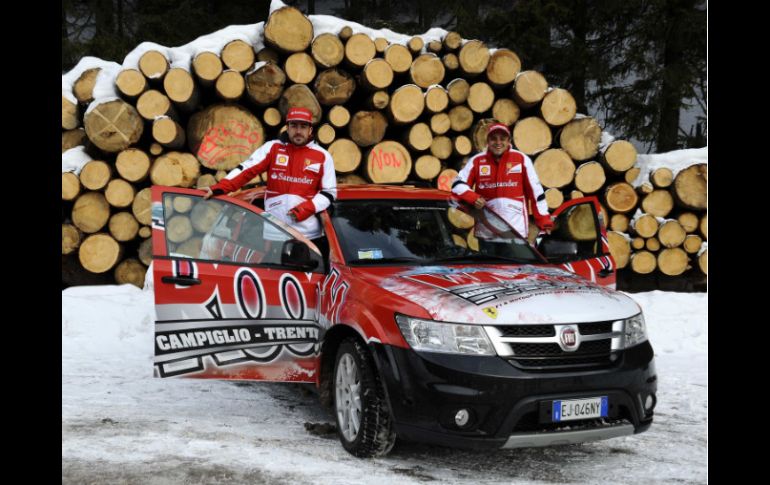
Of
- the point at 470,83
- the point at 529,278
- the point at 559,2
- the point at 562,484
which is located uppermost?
the point at 559,2

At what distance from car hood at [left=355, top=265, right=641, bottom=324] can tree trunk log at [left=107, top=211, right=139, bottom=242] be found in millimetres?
5123

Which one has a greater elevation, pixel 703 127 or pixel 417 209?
pixel 703 127

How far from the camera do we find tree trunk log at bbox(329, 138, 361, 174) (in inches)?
340

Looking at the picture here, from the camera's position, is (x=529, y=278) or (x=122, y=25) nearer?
(x=529, y=278)

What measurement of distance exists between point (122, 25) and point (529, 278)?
564 inches

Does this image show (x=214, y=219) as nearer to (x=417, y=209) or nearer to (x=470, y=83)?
(x=417, y=209)

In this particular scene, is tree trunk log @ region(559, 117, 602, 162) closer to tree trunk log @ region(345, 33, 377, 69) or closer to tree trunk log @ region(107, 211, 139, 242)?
tree trunk log @ region(345, 33, 377, 69)

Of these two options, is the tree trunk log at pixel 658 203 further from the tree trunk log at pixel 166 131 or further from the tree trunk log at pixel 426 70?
the tree trunk log at pixel 166 131

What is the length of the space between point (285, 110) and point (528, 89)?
2.84m

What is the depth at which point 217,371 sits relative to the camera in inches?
178

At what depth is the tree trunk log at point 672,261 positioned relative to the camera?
921 cm

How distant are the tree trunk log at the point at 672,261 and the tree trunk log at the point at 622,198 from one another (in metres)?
0.71

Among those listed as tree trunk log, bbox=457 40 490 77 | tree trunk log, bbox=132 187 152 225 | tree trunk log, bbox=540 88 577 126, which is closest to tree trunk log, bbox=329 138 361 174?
tree trunk log, bbox=457 40 490 77
